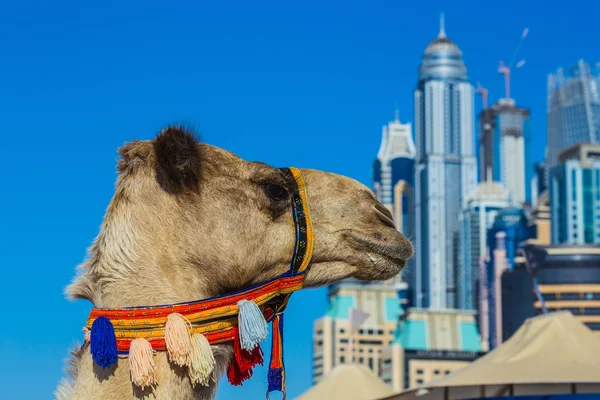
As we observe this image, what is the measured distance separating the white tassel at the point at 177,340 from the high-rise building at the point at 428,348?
12638 cm

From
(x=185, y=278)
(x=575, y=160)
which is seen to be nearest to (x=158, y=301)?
(x=185, y=278)

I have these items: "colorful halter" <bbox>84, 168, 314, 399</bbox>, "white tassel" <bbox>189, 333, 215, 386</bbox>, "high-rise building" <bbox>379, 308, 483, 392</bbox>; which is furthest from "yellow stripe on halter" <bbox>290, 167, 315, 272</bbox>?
"high-rise building" <bbox>379, 308, 483, 392</bbox>

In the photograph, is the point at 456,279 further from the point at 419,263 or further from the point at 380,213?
the point at 380,213

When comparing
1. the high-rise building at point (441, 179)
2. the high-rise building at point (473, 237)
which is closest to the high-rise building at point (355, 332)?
the high-rise building at point (473, 237)

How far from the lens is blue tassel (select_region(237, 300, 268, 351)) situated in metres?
2.65

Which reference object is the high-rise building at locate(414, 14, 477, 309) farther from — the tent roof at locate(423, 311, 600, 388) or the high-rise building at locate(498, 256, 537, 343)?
the tent roof at locate(423, 311, 600, 388)

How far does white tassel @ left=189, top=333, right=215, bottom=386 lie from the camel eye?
0.45 meters

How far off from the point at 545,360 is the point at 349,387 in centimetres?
474

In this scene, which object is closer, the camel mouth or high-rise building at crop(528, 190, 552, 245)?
the camel mouth

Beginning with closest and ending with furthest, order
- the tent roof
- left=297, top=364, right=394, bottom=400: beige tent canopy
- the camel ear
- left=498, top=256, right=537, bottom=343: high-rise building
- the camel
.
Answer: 1. the camel
2. the camel ear
3. the tent roof
4. left=297, top=364, right=394, bottom=400: beige tent canopy
5. left=498, top=256, right=537, bottom=343: high-rise building

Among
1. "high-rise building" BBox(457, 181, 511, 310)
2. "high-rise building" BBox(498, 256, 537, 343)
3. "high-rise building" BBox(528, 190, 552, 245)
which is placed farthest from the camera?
"high-rise building" BBox(457, 181, 511, 310)

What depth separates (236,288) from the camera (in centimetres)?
275

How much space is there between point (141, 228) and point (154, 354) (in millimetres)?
314

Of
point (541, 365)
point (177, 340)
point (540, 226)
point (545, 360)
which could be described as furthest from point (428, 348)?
point (177, 340)
